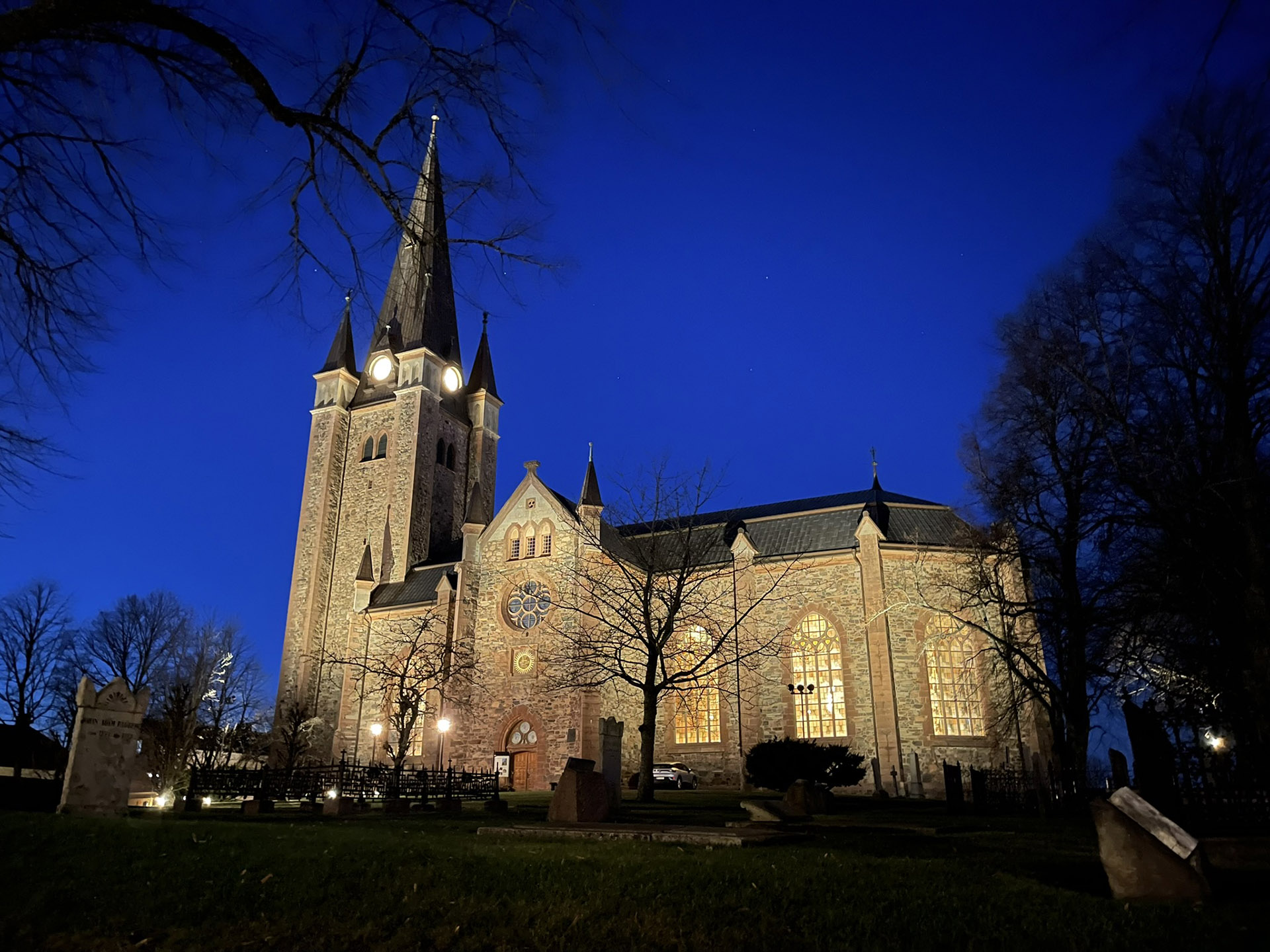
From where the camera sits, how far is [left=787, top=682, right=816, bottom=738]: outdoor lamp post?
3250 centimetres

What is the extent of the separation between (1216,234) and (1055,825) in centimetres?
1277

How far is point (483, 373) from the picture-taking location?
2286 inches

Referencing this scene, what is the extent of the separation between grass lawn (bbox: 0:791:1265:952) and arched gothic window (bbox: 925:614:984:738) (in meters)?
20.4

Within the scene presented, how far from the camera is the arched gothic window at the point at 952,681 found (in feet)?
103

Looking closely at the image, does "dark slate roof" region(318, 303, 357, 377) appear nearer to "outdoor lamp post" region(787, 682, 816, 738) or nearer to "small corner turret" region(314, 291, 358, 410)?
"small corner turret" region(314, 291, 358, 410)

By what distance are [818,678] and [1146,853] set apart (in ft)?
85.8

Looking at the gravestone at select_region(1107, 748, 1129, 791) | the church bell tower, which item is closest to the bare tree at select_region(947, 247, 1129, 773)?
the gravestone at select_region(1107, 748, 1129, 791)

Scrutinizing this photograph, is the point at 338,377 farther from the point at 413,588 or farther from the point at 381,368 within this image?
the point at 413,588

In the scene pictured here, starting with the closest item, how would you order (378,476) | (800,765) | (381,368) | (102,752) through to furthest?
(102,752) < (800,765) < (378,476) < (381,368)

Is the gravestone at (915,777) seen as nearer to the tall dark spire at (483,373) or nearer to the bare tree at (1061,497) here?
the bare tree at (1061,497)

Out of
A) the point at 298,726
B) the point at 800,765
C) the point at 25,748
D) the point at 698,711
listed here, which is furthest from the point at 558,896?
the point at 25,748

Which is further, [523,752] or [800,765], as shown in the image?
[523,752]

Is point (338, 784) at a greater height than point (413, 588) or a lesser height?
lesser

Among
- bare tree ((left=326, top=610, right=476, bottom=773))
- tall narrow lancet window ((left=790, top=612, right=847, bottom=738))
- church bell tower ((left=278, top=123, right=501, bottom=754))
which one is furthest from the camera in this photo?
church bell tower ((left=278, top=123, right=501, bottom=754))
